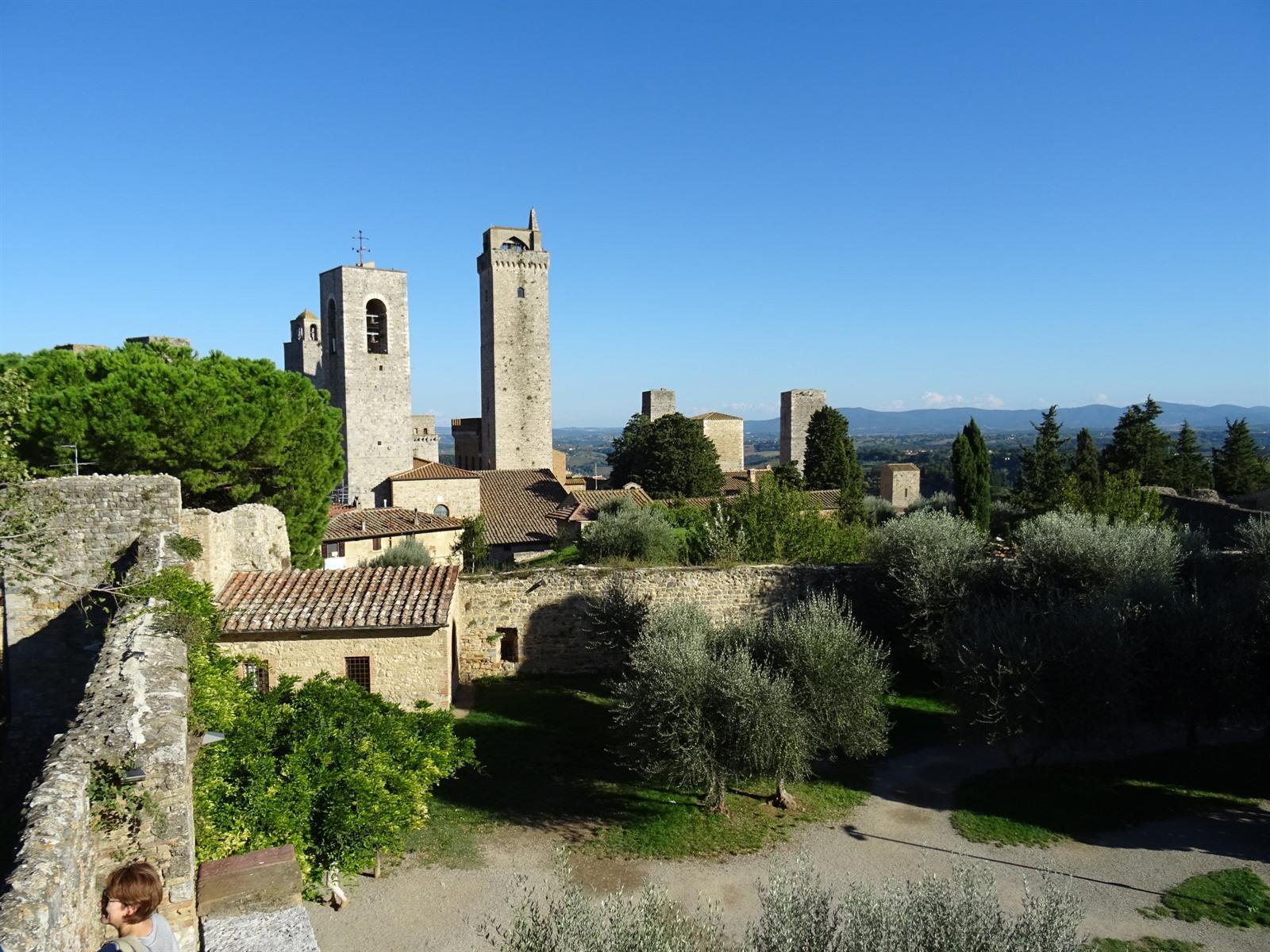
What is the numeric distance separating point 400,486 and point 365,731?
93.0 feet

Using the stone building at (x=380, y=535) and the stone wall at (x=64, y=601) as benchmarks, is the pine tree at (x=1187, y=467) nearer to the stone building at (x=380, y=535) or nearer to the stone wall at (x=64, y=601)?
the stone building at (x=380, y=535)

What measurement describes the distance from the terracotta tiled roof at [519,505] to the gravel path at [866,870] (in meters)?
22.9

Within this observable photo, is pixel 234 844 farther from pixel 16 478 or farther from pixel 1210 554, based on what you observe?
pixel 1210 554

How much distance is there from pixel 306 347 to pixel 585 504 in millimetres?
28269

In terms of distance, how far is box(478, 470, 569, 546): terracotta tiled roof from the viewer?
33562mm

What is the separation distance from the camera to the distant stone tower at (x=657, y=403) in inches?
2381

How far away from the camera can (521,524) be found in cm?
3475

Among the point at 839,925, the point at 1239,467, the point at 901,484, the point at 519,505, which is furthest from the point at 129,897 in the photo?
the point at 1239,467

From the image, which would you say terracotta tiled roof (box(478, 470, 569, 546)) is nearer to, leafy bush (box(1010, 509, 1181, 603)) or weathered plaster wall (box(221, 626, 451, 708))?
weathered plaster wall (box(221, 626, 451, 708))

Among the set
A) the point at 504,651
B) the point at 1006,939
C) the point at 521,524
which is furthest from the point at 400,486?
the point at 1006,939

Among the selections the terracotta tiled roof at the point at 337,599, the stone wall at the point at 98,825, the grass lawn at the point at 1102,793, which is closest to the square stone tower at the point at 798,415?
the grass lawn at the point at 1102,793

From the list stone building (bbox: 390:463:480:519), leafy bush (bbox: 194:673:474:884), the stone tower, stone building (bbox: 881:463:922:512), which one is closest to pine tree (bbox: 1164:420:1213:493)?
stone building (bbox: 881:463:922:512)

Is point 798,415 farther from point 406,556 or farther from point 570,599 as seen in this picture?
point 570,599

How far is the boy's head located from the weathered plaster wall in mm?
8934
